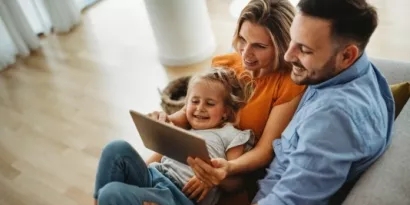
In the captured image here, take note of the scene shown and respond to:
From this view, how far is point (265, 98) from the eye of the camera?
4.70ft

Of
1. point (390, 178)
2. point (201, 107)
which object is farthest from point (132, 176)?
point (390, 178)

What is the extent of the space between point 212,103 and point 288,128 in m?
0.32

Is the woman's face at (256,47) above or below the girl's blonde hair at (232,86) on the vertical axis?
above

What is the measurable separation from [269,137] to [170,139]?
33 centimetres

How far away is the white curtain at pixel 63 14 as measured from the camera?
3.21 m

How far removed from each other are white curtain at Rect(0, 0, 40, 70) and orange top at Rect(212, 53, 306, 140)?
220cm

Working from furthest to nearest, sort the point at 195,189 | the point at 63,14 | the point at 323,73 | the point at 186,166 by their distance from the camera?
the point at 63,14 < the point at 186,166 < the point at 195,189 < the point at 323,73

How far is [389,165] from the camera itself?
1.08m

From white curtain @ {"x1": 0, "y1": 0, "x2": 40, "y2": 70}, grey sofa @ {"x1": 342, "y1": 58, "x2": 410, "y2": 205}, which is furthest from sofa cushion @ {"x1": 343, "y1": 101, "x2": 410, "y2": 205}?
white curtain @ {"x1": 0, "y1": 0, "x2": 40, "y2": 70}

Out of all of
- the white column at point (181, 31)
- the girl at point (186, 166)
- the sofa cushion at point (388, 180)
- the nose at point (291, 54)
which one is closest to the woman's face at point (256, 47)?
the girl at point (186, 166)

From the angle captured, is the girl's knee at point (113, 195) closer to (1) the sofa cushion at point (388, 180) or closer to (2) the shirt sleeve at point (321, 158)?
(2) the shirt sleeve at point (321, 158)

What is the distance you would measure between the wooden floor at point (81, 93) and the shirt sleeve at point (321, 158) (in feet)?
3.90

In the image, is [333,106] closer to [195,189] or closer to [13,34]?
[195,189]

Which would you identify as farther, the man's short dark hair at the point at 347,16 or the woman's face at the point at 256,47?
the woman's face at the point at 256,47
